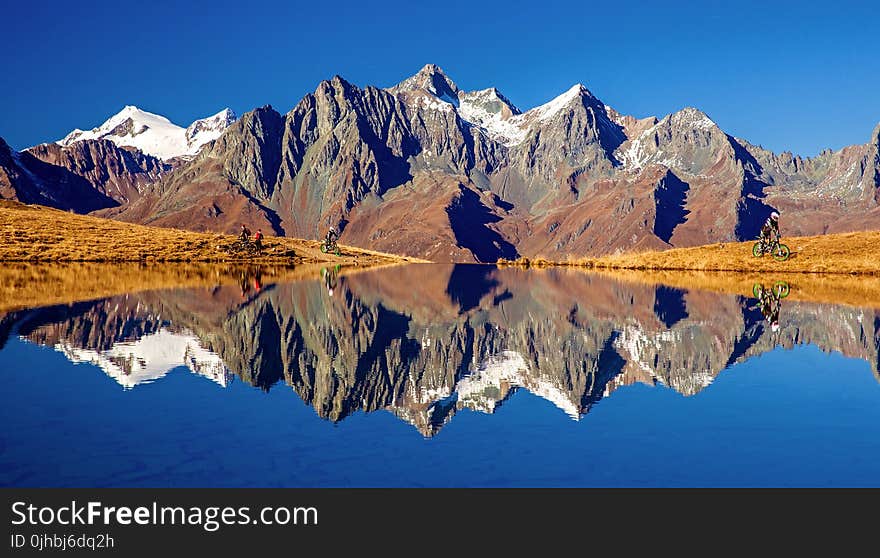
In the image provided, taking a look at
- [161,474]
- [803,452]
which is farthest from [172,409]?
[803,452]

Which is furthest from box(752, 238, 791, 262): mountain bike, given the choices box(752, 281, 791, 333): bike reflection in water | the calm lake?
the calm lake

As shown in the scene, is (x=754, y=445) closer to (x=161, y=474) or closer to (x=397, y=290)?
(x=161, y=474)

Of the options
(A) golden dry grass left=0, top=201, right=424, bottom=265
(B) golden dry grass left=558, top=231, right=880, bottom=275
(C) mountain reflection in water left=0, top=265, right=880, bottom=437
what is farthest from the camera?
(A) golden dry grass left=0, top=201, right=424, bottom=265

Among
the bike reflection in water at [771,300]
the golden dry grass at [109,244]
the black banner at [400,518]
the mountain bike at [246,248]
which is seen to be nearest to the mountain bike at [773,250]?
the bike reflection in water at [771,300]

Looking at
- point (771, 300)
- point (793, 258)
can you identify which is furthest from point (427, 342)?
point (793, 258)

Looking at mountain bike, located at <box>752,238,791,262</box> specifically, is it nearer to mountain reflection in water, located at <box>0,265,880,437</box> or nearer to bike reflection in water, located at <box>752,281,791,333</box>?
bike reflection in water, located at <box>752,281,791,333</box>

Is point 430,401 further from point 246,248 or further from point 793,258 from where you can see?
point 246,248
